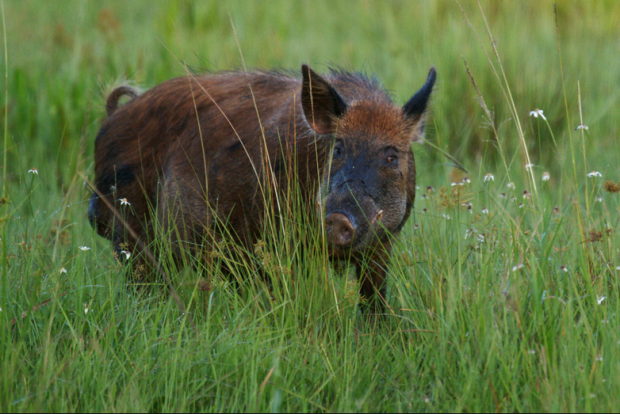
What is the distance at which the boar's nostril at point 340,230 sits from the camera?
3.03 metres

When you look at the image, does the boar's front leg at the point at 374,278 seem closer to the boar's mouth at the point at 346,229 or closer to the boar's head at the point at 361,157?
the boar's head at the point at 361,157

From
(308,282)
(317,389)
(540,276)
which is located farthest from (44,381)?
(540,276)

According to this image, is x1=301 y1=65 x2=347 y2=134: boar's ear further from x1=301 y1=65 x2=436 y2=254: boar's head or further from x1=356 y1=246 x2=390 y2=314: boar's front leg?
x1=356 y1=246 x2=390 y2=314: boar's front leg

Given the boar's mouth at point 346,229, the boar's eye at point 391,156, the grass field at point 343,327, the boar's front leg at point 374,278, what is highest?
the boar's eye at point 391,156

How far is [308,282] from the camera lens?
2.97m

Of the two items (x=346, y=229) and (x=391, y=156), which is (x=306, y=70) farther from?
(x=346, y=229)

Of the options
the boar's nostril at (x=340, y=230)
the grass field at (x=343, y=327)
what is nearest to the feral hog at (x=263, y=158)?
the boar's nostril at (x=340, y=230)

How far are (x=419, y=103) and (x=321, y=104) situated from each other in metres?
0.54

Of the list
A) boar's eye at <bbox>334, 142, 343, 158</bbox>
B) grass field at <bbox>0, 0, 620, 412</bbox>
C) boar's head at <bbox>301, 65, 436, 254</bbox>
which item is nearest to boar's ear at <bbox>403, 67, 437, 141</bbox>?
boar's head at <bbox>301, 65, 436, 254</bbox>

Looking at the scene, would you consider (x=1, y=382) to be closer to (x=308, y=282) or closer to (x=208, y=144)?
(x=308, y=282)

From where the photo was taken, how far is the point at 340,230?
9.98ft

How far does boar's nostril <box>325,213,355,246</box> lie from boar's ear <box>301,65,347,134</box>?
0.68m

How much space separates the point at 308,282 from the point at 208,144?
4.66 feet

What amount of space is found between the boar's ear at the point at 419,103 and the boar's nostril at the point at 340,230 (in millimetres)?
932
